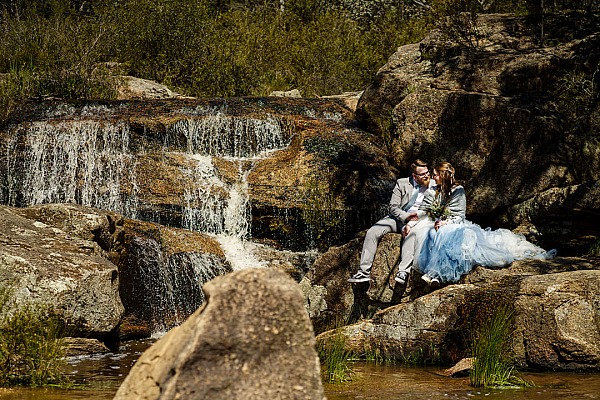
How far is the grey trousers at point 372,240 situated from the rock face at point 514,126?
2.30 m

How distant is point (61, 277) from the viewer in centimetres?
924

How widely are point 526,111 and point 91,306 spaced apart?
7621mm

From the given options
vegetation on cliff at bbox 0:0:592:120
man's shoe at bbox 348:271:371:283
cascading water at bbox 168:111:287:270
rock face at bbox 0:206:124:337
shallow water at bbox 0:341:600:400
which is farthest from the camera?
vegetation on cliff at bbox 0:0:592:120

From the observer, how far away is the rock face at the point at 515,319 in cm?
826

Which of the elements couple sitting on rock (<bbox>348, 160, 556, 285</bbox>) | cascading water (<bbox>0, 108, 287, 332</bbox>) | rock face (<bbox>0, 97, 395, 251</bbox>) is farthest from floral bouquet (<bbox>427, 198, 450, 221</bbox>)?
cascading water (<bbox>0, 108, 287, 332</bbox>)

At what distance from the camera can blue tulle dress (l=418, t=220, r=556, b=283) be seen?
33.3ft

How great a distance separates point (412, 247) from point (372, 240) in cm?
61

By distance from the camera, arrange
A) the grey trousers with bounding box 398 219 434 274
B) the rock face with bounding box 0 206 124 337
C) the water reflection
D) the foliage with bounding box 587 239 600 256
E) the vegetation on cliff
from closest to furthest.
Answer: the water reflection, the rock face with bounding box 0 206 124 337, the grey trousers with bounding box 398 219 434 274, the foliage with bounding box 587 239 600 256, the vegetation on cliff

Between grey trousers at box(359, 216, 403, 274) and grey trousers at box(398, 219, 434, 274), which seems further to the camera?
grey trousers at box(359, 216, 403, 274)

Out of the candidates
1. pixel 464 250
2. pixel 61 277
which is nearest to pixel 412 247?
pixel 464 250

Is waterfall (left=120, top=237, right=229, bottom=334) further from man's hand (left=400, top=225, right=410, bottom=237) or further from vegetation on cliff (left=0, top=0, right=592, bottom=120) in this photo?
vegetation on cliff (left=0, top=0, right=592, bottom=120)

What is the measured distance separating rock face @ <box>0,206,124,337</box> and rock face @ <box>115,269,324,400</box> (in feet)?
18.5

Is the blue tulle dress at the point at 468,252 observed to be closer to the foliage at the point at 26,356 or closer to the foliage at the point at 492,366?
the foliage at the point at 492,366

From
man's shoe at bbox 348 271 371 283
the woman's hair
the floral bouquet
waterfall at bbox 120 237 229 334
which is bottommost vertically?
waterfall at bbox 120 237 229 334
